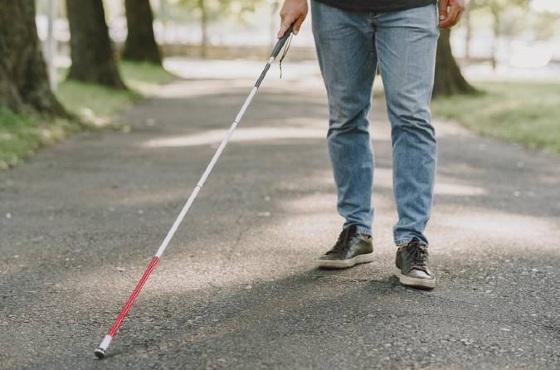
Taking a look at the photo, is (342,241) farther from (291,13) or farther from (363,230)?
(291,13)

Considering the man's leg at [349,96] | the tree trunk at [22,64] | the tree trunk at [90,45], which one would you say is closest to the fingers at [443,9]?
the man's leg at [349,96]

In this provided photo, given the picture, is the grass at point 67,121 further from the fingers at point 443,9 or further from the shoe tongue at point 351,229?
the fingers at point 443,9

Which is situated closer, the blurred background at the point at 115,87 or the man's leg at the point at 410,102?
the man's leg at the point at 410,102

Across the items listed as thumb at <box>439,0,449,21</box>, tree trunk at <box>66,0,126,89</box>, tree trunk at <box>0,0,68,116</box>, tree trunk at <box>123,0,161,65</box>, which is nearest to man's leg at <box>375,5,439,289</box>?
thumb at <box>439,0,449,21</box>

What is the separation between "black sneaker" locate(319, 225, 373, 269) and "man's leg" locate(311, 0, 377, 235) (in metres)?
0.04

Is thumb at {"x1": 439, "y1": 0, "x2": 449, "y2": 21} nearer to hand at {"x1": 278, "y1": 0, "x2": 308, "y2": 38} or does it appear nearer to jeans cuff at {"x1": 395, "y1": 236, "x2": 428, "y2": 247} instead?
hand at {"x1": 278, "y1": 0, "x2": 308, "y2": 38}

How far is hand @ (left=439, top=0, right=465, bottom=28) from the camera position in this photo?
13.5ft

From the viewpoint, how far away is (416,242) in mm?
4109

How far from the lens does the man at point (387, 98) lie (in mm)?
4039

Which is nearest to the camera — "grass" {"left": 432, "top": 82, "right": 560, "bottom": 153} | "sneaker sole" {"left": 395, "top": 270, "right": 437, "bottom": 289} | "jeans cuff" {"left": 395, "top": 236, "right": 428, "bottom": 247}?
"sneaker sole" {"left": 395, "top": 270, "right": 437, "bottom": 289}

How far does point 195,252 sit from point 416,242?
1275 millimetres

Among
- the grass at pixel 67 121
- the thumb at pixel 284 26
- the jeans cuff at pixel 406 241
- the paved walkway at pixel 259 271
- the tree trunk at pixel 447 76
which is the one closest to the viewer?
the paved walkway at pixel 259 271

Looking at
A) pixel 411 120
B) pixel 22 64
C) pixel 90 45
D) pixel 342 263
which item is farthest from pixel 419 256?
pixel 90 45

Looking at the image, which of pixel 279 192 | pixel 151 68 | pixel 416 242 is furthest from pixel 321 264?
pixel 151 68
